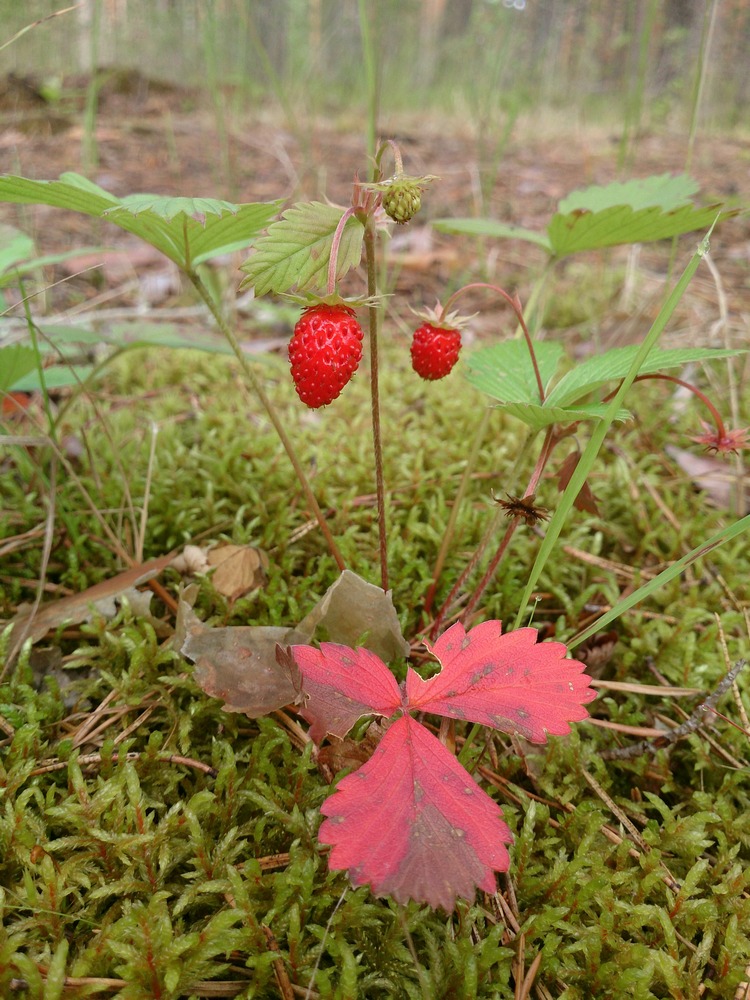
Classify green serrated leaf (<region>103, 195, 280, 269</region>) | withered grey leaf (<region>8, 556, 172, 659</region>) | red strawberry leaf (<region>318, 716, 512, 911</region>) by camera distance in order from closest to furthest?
red strawberry leaf (<region>318, 716, 512, 911</region>), green serrated leaf (<region>103, 195, 280, 269</region>), withered grey leaf (<region>8, 556, 172, 659</region>)

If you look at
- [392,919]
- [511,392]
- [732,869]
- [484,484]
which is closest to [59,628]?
[392,919]

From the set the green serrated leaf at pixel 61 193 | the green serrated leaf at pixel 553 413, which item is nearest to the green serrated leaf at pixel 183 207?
the green serrated leaf at pixel 61 193

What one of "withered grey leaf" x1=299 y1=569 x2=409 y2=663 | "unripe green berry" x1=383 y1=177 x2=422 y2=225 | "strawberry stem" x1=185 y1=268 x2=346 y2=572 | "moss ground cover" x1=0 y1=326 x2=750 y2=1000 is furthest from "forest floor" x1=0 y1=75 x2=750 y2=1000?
"unripe green berry" x1=383 y1=177 x2=422 y2=225

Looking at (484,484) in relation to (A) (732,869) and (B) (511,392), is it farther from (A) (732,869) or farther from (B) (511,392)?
(A) (732,869)

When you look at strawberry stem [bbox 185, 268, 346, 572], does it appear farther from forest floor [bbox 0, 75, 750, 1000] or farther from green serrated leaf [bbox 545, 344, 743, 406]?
green serrated leaf [bbox 545, 344, 743, 406]

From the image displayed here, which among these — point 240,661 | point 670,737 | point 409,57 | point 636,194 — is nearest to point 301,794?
point 240,661
